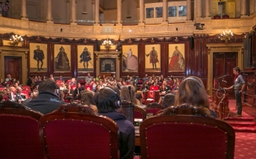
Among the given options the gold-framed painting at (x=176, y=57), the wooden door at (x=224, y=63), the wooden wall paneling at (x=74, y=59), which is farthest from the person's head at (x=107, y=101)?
the wooden wall paneling at (x=74, y=59)

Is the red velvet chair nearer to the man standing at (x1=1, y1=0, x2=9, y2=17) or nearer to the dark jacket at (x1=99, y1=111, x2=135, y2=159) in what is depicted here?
the dark jacket at (x1=99, y1=111, x2=135, y2=159)

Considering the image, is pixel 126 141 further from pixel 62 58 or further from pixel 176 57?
pixel 62 58

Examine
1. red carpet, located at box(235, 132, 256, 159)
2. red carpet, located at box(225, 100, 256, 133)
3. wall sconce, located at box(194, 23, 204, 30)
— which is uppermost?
wall sconce, located at box(194, 23, 204, 30)

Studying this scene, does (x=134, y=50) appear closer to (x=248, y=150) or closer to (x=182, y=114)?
(x=248, y=150)

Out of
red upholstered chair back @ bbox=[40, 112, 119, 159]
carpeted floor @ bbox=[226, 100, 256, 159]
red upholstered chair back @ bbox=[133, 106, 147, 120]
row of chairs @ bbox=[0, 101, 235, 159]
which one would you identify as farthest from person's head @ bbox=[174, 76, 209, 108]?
carpeted floor @ bbox=[226, 100, 256, 159]

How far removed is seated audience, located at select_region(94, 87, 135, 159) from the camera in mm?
2406

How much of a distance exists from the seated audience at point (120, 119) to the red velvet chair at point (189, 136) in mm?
384

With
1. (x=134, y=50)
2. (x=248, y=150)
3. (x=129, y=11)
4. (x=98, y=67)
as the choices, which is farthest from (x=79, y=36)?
(x=248, y=150)

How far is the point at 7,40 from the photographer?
18.5 meters

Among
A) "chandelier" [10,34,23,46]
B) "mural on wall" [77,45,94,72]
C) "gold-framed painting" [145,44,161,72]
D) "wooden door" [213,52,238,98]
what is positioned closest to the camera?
"chandelier" [10,34,23,46]

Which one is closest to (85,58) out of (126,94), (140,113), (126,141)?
(126,94)

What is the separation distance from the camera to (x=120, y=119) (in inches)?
98.7

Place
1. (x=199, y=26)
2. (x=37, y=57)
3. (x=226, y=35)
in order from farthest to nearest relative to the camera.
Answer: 1. (x=37, y=57)
2. (x=199, y=26)
3. (x=226, y=35)

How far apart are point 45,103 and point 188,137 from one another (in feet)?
6.65
